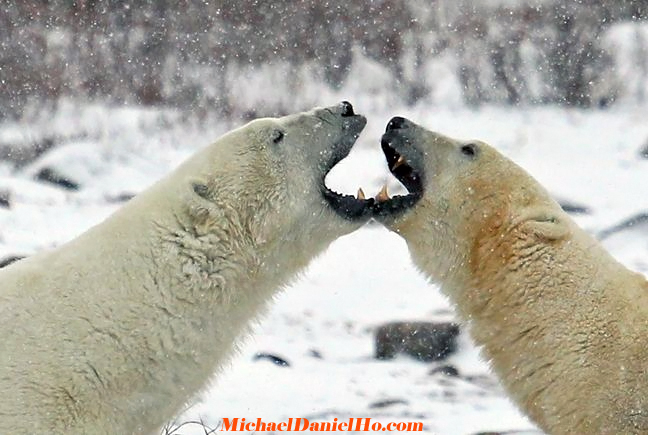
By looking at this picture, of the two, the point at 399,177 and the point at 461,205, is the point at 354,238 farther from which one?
the point at 461,205

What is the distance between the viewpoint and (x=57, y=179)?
8758 mm

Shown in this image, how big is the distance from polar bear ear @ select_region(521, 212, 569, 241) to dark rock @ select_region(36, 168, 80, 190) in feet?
19.0

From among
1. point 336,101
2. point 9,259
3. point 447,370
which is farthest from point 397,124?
point 336,101

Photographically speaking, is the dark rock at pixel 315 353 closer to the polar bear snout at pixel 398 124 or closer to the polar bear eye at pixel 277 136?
the polar bear snout at pixel 398 124

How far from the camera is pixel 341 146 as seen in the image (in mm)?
3701

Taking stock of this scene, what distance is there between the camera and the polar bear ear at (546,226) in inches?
136

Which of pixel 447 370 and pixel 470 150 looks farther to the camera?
pixel 447 370

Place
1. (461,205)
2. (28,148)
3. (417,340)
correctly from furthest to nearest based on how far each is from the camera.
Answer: (28,148) → (417,340) → (461,205)

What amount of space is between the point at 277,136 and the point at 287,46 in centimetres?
780

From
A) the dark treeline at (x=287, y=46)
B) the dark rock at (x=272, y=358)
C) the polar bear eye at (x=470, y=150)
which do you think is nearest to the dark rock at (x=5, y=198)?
the dark treeline at (x=287, y=46)

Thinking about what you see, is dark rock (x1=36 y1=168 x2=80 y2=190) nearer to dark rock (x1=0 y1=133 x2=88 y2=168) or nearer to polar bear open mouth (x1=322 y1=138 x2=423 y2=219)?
dark rock (x1=0 y1=133 x2=88 y2=168)

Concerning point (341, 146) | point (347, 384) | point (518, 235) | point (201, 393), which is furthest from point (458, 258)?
point (347, 384)

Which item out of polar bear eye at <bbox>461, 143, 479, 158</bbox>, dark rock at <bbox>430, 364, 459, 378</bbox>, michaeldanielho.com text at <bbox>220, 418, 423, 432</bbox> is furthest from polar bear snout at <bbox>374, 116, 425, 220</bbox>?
dark rock at <bbox>430, 364, 459, 378</bbox>

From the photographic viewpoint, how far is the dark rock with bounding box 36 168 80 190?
28.7 feet
